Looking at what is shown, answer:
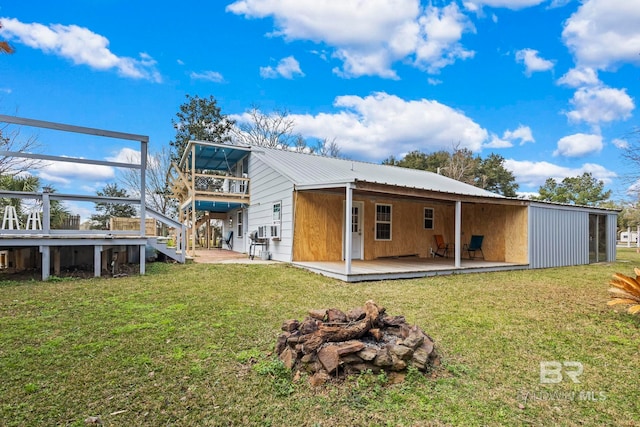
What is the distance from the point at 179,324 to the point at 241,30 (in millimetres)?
13663

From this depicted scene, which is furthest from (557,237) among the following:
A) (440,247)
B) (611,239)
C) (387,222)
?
(387,222)

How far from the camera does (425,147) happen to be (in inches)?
1241

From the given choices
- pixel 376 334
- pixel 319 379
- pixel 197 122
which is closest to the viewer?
pixel 319 379

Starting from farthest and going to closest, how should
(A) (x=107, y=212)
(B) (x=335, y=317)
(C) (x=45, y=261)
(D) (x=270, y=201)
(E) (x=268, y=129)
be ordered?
(E) (x=268, y=129), (A) (x=107, y=212), (D) (x=270, y=201), (C) (x=45, y=261), (B) (x=335, y=317)

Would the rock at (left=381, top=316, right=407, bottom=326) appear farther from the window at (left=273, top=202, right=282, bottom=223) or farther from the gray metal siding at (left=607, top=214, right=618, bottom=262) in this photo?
the gray metal siding at (left=607, top=214, right=618, bottom=262)

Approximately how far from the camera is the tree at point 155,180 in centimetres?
2231

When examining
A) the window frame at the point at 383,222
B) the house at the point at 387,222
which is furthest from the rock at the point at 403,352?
the window frame at the point at 383,222

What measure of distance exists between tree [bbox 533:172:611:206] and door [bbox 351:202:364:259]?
2824 cm

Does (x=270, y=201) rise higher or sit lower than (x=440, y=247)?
higher

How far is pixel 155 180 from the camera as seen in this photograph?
22469 millimetres

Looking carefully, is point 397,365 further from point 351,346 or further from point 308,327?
point 308,327

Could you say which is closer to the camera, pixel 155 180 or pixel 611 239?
pixel 611 239

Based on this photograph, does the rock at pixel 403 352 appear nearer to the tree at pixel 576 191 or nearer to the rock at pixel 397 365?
the rock at pixel 397 365

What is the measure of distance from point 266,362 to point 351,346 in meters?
0.76
